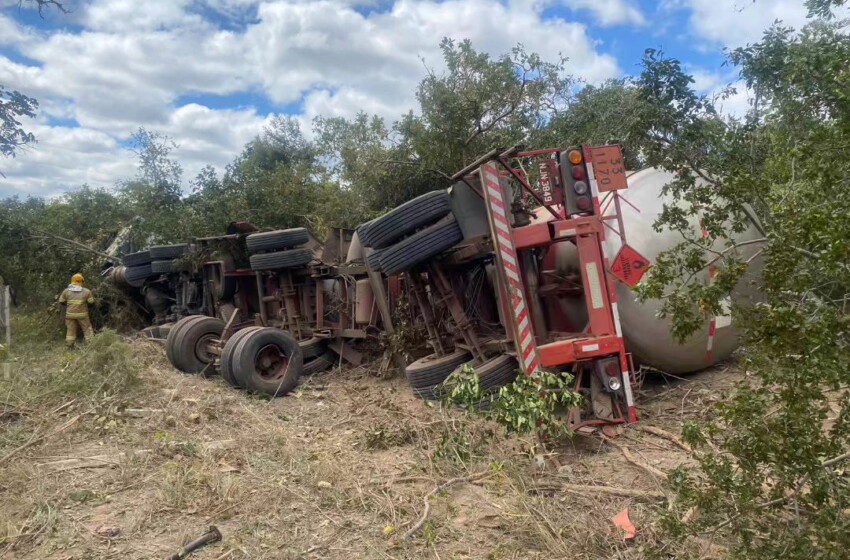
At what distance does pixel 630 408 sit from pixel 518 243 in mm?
1493

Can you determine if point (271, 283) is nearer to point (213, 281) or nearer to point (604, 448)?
point (213, 281)

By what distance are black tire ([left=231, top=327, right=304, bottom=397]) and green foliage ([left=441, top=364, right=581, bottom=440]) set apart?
3.10 m

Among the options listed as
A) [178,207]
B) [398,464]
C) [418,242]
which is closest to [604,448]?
[398,464]

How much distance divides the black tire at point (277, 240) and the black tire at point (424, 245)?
338 cm

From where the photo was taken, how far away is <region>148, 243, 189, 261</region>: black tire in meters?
10.6

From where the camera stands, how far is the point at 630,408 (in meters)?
4.84

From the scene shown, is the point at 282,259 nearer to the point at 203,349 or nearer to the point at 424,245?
the point at 203,349

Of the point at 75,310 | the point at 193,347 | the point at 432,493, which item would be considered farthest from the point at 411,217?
the point at 75,310

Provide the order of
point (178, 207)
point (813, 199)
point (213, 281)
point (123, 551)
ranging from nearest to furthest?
point (813, 199) < point (123, 551) < point (213, 281) < point (178, 207)

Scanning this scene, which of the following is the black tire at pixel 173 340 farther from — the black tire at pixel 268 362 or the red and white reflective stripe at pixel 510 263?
the red and white reflective stripe at pixel 510 263

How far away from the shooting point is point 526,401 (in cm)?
409

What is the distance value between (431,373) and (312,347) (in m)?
2.79

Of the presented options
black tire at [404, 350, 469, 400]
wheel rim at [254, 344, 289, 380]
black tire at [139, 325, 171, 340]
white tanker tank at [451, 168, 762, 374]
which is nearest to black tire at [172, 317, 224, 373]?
wheel rim at [254, 344, 289, 380]

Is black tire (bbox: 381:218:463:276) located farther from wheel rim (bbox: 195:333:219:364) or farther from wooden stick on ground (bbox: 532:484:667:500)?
wheel rim (bbox: 195:333:219:364)
